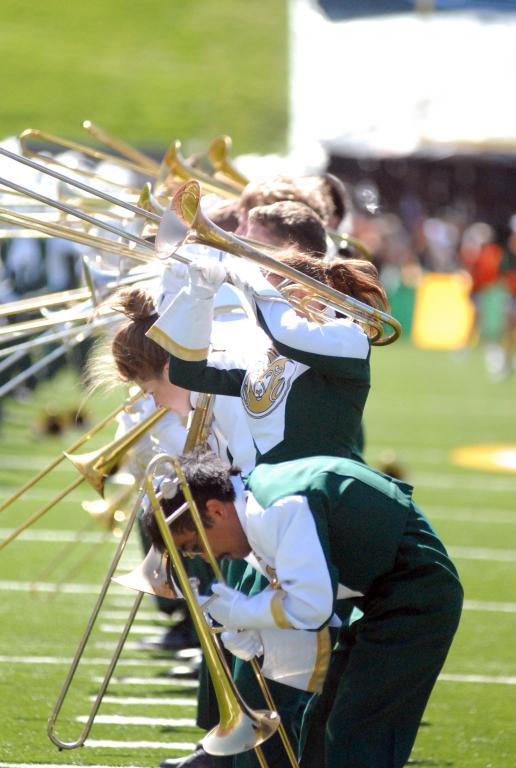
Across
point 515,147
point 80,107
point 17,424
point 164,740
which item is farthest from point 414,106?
point 164,740

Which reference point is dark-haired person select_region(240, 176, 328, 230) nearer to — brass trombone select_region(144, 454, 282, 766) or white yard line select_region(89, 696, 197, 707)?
brass trombone select_region(144, 454, 282, 766)

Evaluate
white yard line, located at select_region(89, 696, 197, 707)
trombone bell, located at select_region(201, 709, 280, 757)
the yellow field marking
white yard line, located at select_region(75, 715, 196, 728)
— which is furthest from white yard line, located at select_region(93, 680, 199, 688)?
the yellow field marking

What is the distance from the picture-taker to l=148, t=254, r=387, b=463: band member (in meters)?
3.34

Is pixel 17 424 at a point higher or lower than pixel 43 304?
lower

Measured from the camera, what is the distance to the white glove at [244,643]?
3184 millimetres

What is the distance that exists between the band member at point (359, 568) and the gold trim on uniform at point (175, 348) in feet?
0.78

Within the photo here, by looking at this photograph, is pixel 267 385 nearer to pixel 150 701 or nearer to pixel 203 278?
pixel 203 278

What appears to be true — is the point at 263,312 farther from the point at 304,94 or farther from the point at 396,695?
the point at 304,94

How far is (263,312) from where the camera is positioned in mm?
3400

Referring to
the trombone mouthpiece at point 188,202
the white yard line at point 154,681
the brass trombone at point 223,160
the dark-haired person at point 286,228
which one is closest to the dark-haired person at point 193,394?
the dark-haired person at point 286,228

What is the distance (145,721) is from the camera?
4.90 m

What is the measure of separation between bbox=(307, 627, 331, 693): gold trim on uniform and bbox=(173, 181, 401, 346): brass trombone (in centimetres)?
77

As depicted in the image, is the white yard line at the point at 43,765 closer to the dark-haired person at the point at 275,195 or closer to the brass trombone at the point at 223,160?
the dark-haired person at the point at 275,195

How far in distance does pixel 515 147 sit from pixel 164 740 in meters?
21.1
